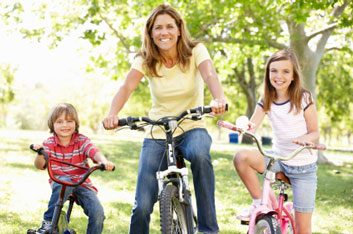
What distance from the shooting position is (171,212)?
157 inches

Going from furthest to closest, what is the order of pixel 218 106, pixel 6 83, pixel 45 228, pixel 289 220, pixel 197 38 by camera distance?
pixel 6 83 → pixel 197 38 → pixel 289 220 → pixel 45 228 → pixel 218 106

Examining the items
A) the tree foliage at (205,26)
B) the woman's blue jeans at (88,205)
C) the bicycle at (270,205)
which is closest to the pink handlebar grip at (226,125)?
the bicycle at (270,205)

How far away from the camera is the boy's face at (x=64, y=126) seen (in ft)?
16.2

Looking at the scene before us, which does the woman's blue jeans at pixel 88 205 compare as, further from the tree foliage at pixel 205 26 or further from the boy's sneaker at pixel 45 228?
the tree foliage at pixel 205 26

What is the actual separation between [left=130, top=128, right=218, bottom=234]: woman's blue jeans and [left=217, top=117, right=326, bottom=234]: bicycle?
247 millimetres

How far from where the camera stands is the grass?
7093 millimetres

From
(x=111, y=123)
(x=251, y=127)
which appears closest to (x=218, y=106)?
(x=251, y=127)

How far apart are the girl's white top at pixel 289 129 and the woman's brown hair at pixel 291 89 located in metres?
0.04

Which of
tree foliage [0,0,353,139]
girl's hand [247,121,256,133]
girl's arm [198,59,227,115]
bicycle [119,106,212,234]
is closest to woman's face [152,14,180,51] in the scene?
girl's arm [198,59,227,115]

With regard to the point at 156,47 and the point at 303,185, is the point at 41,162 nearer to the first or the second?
the point at 156,47

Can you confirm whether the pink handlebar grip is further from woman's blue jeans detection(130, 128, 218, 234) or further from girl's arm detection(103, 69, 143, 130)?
girl's arm detection(103, 69, 143, 130)

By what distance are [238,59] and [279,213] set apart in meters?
16.9

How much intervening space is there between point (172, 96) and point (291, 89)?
114 centimetres

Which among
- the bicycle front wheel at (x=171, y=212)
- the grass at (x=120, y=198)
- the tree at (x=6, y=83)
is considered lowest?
the grass at (x=120, y=198)
